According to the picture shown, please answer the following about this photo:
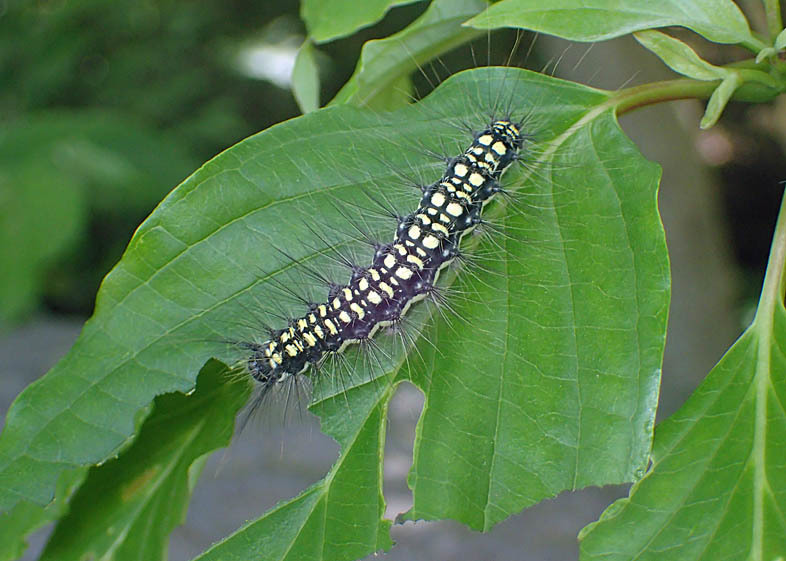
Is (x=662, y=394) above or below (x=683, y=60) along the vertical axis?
above

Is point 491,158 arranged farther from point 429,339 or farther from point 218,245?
point 218,245

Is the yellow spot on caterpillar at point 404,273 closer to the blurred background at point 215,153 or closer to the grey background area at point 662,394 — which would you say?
the blurred background at point 215,153

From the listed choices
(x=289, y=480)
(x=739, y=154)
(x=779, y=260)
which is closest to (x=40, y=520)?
(x=779, y=260)

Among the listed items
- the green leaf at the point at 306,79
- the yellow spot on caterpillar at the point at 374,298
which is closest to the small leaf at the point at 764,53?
the yellow spot on caterpillar at the point at 374,298

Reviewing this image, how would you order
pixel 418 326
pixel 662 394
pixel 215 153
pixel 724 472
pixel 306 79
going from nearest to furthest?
1. pixel 724 472
2. pixel 418 326
3. pixel 306 79
4. pixel 662 394
5. pixel 215 153

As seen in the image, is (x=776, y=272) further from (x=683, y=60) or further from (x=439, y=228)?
(x=439, y=228)

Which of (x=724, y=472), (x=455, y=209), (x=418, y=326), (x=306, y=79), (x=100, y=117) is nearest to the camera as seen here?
(x=724, y=472)

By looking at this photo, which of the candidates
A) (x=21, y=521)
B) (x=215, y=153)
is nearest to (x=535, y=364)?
(x=21, y=521)
